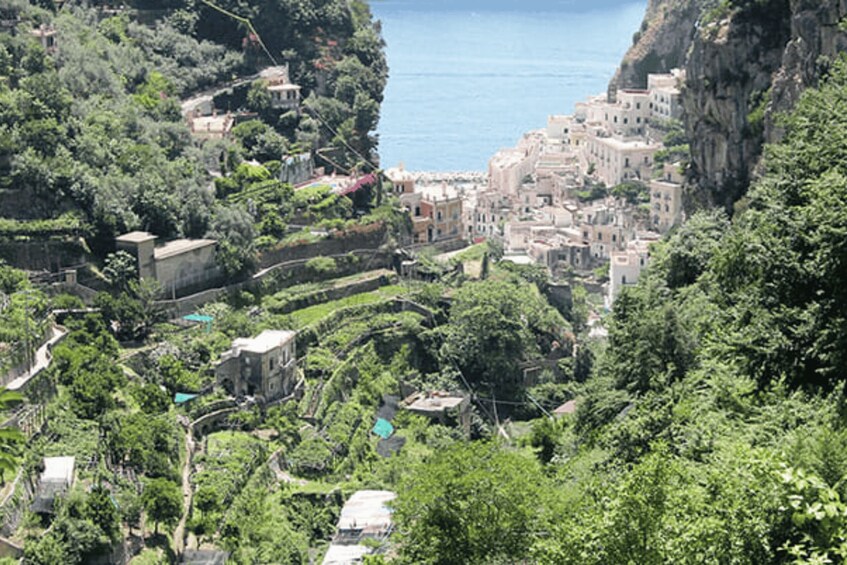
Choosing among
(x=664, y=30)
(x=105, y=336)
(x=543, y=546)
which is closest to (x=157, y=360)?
(x=105, y=336)

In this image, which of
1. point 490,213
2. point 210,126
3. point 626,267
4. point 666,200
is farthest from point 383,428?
point 490,213

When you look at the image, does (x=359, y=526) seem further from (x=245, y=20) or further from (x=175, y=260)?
(x=245, y=20)

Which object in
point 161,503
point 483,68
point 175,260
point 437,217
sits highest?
point 175,260

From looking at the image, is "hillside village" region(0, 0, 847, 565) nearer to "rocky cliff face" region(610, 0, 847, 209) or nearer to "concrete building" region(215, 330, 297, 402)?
"concrete building" region(215, 330, 297, 402)

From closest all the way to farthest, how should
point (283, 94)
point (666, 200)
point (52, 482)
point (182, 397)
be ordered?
1. point (52, 482)
2. point (182, 397)
3. point (283, 94)
4. point (666, 200)

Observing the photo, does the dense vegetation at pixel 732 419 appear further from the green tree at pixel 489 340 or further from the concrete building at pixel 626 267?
the concrete building at pixel 626 267

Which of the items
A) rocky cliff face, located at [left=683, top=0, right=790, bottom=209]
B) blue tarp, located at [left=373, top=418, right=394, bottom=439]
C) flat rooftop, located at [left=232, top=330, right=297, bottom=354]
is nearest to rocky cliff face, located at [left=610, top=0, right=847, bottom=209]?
rocky cliff face, located at [left=683, top=0, right=790, bottom=209]

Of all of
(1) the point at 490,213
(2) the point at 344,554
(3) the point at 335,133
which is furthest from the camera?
(1) the point at 490,213
